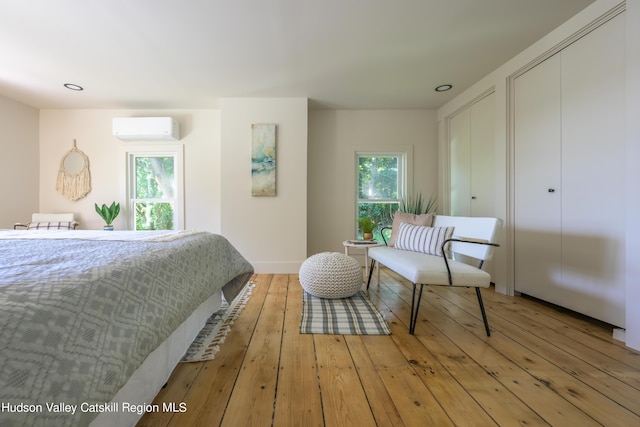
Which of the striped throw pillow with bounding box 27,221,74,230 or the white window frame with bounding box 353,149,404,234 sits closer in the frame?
the striped throw pillow with bounding box 27,221,74,230

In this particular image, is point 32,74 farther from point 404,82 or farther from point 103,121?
point 404,82

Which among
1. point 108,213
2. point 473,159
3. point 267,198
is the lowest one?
point 108,213

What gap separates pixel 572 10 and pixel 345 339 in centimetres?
285

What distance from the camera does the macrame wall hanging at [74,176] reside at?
3561mm

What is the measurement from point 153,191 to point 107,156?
789mm

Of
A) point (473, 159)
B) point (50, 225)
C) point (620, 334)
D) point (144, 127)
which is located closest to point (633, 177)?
point (620, 334)

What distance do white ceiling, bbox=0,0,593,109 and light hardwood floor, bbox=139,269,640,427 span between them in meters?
2.26

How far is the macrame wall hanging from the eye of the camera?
11.7 ft

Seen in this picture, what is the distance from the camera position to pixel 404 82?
2.86 meters

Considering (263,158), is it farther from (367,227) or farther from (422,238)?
(422,238)

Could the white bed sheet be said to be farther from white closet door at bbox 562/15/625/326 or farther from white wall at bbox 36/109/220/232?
white closet door at bbox 562/15/625/326

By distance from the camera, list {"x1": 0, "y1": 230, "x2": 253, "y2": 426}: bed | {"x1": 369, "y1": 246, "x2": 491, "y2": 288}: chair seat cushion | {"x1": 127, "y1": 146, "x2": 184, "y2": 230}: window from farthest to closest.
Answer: {"x1": 127, "y1": 146, "x2": 184, "y2": 230}: window < {"x1": 369, "y1": 246, "x2": 491, "y2": 288}: chair seat cushion < {"x1": 0, "y1": 230, "x2": 253, "y2": 426}: bed

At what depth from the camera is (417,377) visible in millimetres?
1207

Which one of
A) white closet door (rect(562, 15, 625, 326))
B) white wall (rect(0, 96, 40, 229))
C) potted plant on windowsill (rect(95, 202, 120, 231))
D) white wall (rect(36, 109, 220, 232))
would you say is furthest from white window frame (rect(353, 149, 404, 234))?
white wall (rect(0, 96, 40, 229))
